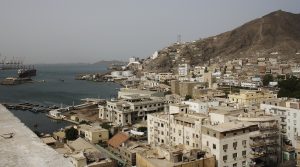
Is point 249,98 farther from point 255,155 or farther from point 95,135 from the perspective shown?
point 95,135

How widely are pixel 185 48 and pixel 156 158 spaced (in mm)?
50211

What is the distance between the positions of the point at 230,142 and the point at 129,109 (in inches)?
391

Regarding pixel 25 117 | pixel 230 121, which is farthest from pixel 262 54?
pixel 230 121

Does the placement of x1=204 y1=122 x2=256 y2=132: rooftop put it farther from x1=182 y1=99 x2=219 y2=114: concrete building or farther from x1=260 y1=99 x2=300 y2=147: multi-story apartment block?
x1=182 y1=99 x2=219 y2=114: concrete building

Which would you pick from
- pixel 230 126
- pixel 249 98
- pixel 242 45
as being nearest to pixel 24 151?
pixel 230 126

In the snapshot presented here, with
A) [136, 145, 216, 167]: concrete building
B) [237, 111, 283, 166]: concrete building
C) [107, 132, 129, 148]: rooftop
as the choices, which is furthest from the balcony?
[107, 132, 129, 148]: rooftop

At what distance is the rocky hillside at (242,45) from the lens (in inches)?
2114

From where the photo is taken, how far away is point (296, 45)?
53.2 meters

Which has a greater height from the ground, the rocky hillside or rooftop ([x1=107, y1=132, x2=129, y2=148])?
the rocky hillside

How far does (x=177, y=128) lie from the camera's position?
11.4 metres

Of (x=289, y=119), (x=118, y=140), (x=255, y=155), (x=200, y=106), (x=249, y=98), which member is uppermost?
(x=249, y=98)

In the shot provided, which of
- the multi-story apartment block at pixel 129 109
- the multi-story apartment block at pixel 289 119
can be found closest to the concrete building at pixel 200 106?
the multi-story apartment block at pixel 289 119

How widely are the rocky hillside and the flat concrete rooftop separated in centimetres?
4893

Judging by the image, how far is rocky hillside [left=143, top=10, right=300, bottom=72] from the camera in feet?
176
